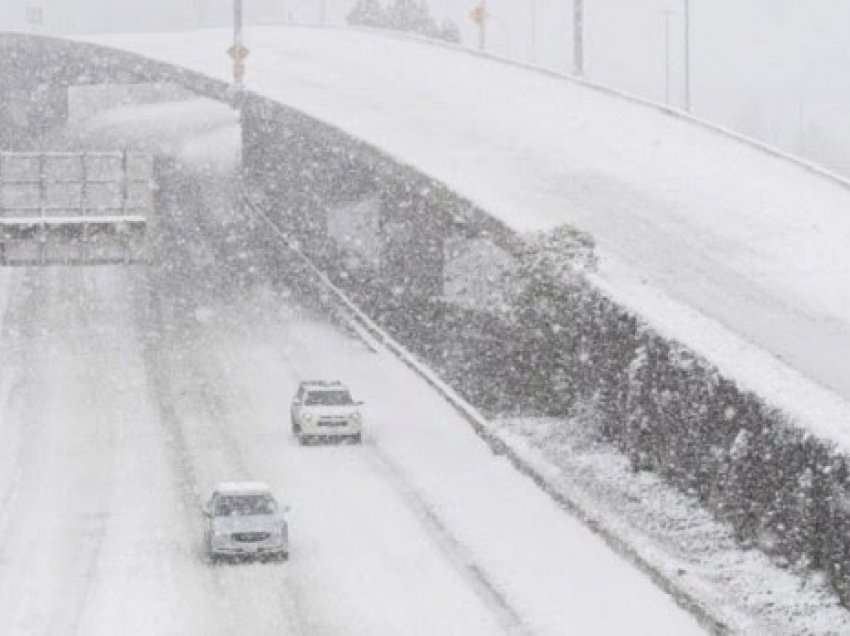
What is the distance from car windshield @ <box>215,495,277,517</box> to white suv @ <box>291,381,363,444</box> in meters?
9.51

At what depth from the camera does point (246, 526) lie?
3291 cm

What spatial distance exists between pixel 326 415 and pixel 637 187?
14706 millimetres

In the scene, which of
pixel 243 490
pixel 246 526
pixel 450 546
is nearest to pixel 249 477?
pixel 243 490

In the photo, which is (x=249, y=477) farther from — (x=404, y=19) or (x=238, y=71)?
(x=404, y=19)

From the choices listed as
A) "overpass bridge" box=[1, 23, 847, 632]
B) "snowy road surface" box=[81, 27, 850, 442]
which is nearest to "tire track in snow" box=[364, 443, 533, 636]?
"snowy road surface" box=[81, 27, 850, 442]

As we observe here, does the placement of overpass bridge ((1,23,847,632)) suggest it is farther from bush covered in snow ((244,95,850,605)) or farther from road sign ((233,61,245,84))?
road sign ((233,61,245,84))

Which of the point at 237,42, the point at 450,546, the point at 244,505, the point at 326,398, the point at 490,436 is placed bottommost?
the point at 450,546

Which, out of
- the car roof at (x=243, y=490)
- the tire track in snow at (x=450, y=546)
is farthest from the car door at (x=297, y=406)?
the car roof at (x=243, y=490)

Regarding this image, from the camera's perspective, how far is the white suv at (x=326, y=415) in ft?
141

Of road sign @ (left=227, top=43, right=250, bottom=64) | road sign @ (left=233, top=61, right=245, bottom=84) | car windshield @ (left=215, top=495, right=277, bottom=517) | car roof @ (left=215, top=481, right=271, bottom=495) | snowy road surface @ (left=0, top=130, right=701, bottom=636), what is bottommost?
snowy road surface @ (left=0, top=130, right=701, bottom=636)

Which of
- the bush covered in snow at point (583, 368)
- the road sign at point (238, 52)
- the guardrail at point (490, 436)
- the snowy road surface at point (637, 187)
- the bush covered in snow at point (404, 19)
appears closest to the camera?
the bush covered in snow at point (583, 368)

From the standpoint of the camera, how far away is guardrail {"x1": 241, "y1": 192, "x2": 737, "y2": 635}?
28.3 meters

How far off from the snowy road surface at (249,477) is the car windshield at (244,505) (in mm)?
1039

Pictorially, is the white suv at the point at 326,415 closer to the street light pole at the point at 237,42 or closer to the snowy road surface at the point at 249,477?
the snowy road surface at the point at 249,477
